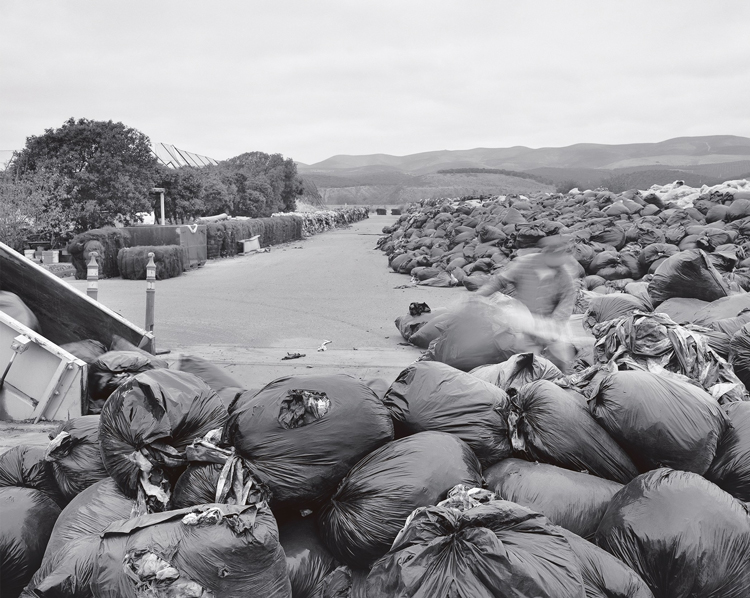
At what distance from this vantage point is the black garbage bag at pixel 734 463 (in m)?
2.52

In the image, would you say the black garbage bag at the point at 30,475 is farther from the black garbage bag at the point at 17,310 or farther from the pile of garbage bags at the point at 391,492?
the black garbage bag at the point at 17,310

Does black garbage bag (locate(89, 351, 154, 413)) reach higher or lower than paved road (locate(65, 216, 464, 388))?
higher

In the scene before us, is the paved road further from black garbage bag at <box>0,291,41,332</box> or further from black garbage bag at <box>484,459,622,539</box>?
black garbage bag at <box>484,459,622,539</box>

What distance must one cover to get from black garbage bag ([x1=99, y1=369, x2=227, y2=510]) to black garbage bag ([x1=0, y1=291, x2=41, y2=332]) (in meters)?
3.03

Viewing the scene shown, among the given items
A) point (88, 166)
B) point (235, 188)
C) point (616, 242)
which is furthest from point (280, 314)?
point (235, 188)

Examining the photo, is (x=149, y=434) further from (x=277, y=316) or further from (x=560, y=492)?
(x=277, y=316)

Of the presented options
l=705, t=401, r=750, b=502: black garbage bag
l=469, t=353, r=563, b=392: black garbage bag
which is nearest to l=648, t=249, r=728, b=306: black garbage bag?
l=469, t=353, r=563, b=392: black garbage bag

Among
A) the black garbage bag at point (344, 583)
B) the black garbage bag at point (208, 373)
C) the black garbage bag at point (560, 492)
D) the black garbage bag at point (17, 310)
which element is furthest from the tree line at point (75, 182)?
the black garbage bag at point (560, 492)

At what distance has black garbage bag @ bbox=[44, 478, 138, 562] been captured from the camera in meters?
2.38

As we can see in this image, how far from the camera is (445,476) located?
2258 mm

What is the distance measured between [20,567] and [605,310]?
5.07m

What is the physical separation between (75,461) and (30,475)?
27cm

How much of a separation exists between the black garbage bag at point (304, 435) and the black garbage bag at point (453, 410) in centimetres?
22

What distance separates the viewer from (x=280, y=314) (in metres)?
10.3
